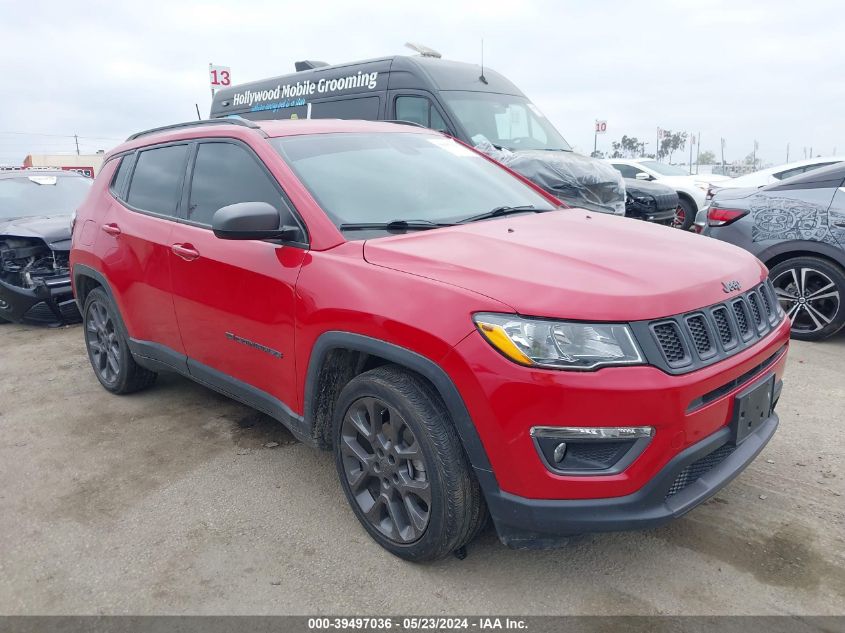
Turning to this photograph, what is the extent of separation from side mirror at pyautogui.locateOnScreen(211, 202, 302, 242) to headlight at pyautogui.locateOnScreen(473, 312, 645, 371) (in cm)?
118

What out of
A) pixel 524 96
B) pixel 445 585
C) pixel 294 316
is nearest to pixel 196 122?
pixel 294 316

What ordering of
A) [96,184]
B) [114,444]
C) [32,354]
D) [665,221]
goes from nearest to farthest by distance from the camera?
[114,444] < [96,184] < [32,354] < [665,221]

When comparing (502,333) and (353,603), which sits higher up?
(502,333)

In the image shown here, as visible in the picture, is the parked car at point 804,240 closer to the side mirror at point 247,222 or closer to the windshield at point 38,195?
the side mirror at point 247,222

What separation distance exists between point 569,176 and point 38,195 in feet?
19.9

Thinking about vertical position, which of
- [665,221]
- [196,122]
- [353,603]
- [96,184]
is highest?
[196,122]

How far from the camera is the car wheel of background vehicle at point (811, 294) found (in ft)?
A: 16.5

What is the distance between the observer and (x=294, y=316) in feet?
9.27

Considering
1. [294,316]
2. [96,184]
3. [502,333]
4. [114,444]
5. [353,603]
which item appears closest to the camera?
[502,333]

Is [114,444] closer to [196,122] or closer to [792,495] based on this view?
[196,122]

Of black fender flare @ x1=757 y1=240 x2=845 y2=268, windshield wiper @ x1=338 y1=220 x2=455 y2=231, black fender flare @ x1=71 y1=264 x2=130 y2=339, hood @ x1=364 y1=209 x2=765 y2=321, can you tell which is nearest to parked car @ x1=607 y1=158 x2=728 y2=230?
black fender flare @ x1=757 y1=240 x2=845 y2=268

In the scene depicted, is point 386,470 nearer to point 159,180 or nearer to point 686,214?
point 159,180

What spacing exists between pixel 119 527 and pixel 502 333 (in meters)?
2.01

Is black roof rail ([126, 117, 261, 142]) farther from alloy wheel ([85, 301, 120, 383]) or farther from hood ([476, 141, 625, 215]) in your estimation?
hood ([476, 141, 625, 215])
